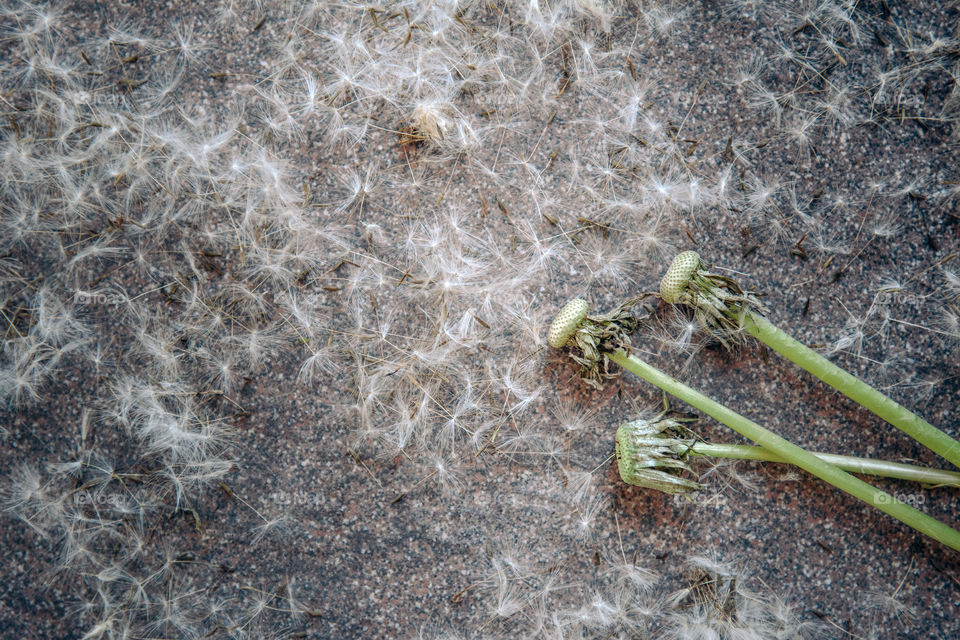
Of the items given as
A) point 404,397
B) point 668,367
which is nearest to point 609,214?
point 668,367

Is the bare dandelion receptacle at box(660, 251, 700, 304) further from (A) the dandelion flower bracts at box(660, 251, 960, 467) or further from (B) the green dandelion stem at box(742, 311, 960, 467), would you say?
(B) the green dandelion stem at box(742, 311, 960, 467)

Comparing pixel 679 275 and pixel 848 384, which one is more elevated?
pixel 679 275

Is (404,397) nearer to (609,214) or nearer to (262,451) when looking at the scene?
(262,451)

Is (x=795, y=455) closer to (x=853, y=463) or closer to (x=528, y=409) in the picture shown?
(x=853, y=463)

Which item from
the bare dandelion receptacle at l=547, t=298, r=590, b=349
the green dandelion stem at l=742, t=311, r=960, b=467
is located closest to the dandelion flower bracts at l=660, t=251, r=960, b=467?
the green dandelion stem at l=742, t=311, r=960, b=467

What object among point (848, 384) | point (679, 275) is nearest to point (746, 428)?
point (848, 384)
